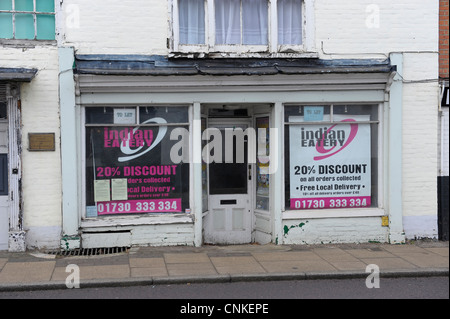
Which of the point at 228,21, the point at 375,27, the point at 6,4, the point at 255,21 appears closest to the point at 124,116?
the point at 228,21

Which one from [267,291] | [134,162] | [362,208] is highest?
[134,162]

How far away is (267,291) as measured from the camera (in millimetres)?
8000

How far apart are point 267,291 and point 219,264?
148 centimetres

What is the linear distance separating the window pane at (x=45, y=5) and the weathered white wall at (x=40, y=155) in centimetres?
71

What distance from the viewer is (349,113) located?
36.4ft

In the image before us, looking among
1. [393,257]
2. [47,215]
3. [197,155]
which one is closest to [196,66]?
[197,155]

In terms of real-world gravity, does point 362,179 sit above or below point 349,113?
below

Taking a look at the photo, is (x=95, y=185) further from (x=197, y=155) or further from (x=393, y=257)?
(x=393, y=257)

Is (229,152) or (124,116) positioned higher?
(124,116)

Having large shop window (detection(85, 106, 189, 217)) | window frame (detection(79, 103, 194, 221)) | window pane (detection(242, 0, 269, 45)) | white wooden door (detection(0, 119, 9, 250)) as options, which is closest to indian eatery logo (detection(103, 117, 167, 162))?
large shop window (detection(85, 106, 189, 217))

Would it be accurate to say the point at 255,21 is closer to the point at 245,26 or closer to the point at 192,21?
the point at 245,26

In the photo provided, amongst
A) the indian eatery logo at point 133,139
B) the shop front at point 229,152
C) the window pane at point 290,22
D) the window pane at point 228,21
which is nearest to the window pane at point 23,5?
the shop front at point 229,152

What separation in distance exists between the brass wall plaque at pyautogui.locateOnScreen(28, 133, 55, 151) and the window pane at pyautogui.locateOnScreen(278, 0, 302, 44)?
471cm

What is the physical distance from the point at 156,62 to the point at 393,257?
548 centimetres
